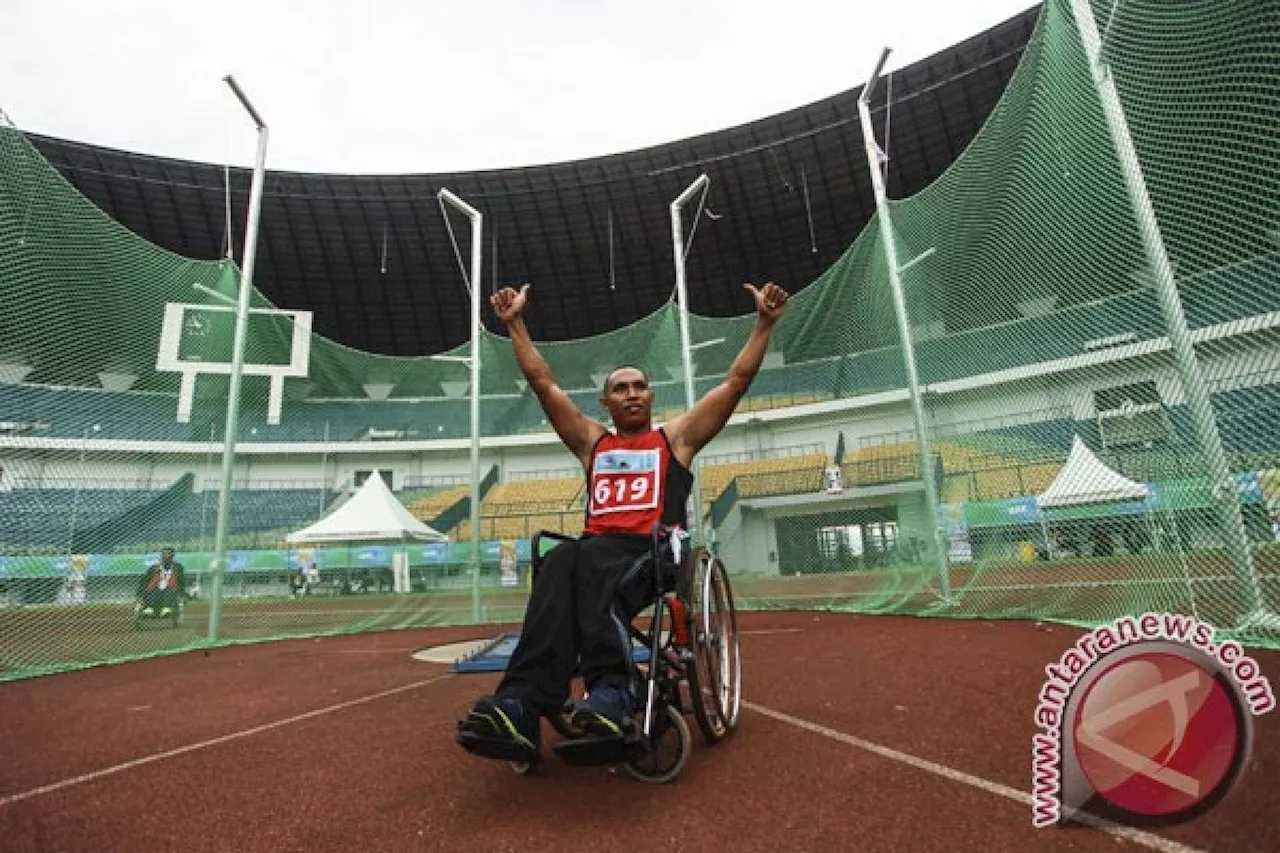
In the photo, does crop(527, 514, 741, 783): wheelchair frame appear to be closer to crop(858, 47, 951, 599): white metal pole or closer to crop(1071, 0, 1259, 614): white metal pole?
crop(1071, 0, 1259, 614): white metal pole

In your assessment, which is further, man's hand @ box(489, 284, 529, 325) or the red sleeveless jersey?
man's hand @ box(489, 284, 529, 325)

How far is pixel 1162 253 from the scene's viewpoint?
366 cm

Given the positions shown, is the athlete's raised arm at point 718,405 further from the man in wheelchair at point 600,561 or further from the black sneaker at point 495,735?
the black sneaker at point 495,735

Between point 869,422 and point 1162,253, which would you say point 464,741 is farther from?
point 869,422

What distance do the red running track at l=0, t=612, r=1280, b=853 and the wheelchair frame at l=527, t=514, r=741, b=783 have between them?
0.10m

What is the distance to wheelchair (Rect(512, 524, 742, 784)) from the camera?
148cm

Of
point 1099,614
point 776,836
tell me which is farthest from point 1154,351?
point 776,836

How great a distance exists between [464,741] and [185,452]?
7.64 meters

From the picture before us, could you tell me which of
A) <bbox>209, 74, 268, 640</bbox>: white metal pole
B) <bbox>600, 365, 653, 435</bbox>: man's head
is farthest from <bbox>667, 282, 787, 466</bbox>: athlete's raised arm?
<bbox>209, 74, 268, 640</bbox>: white metal pole

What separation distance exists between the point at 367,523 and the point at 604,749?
10862mm

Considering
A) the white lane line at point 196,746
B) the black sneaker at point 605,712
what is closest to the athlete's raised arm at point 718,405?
the black sneaker at point 605,712

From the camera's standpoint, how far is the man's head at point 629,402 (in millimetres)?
2375

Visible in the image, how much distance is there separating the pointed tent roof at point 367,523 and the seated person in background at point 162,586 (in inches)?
118

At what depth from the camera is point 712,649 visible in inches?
81.4
